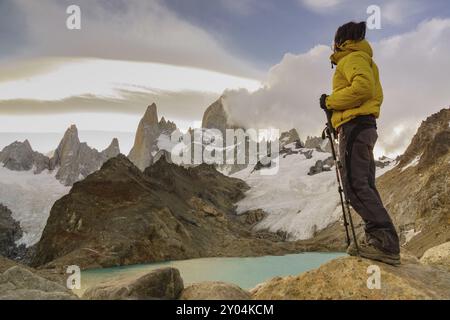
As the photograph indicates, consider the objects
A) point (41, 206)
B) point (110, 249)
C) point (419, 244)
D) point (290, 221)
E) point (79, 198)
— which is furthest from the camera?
point (41, 206)

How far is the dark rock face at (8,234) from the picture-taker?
116562 millimetres

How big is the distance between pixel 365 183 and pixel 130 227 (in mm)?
67457

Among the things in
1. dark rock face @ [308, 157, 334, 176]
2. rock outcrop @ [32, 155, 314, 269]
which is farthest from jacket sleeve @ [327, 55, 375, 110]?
dark rock face @ [308, 157, 334, 176]

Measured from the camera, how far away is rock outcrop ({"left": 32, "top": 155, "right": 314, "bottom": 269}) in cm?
6756

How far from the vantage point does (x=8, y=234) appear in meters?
121

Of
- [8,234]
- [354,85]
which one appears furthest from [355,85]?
[8,234]

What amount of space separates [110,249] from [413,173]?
5993 cm

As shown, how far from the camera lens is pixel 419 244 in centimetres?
5766

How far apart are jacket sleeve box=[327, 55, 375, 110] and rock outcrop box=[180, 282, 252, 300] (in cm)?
410

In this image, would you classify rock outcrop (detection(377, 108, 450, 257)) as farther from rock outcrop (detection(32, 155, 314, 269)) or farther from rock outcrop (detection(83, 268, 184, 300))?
rock outcrop (detection(83, 268, 184, 300))

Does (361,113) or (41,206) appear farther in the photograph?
(41,206)

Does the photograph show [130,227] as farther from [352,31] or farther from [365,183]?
[352,31]

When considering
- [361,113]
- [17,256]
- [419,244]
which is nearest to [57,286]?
[361,113]
